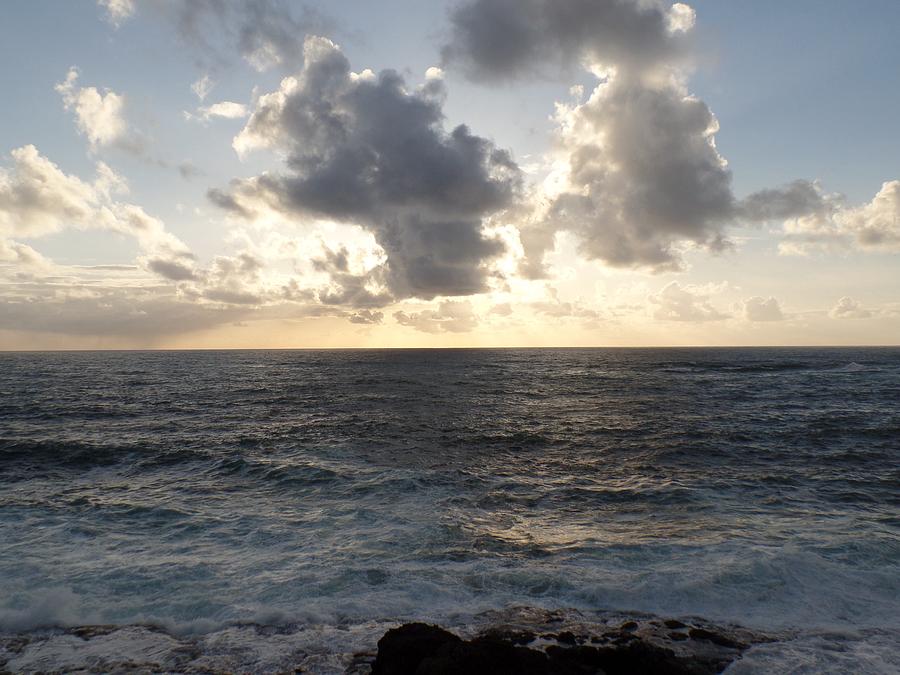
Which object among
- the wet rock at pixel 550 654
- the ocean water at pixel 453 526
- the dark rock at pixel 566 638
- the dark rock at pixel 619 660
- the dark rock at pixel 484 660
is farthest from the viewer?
the ocean water at pixel 453 526

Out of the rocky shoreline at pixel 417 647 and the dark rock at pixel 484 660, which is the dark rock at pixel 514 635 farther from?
the dark rock at pixel 484 660

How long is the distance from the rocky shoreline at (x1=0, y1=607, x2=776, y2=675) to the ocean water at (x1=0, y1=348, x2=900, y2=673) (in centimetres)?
23

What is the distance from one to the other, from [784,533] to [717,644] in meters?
7.52

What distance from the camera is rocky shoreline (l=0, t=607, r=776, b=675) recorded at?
811cm

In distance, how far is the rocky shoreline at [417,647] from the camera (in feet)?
26.6

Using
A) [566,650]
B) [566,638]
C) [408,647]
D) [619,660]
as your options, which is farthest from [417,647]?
[619,660]

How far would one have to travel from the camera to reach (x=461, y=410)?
4481 centimetres

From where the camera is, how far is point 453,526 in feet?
52.4

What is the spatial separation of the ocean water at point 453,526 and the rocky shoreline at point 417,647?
0.23 metres

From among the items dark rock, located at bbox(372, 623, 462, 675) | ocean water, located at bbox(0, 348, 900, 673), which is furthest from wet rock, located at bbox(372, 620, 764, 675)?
ocean water, located at bbox(0, 348, 900, 673)

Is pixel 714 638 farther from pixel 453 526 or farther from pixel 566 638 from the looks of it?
pixel 453 526

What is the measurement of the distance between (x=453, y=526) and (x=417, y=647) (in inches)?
303

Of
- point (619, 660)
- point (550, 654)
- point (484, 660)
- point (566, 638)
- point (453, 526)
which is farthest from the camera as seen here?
point (453, 526)

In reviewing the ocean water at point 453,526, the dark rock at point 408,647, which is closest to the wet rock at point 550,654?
the dark rock at point 408,647
